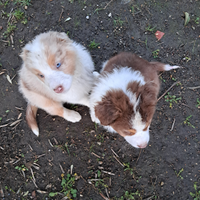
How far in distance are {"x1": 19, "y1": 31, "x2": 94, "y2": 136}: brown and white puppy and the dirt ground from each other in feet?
1.69

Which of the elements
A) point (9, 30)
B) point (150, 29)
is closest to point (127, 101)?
point (150, 29)

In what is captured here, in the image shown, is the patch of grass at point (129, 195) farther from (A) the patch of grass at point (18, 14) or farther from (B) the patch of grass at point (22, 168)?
(A) the patch of grass at point (18, 14)

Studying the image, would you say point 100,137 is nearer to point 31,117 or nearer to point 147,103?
point 31,117

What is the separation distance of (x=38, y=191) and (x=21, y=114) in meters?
1.50

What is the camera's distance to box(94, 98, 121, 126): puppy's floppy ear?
77.1 inches

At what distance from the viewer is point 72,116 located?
3133mm

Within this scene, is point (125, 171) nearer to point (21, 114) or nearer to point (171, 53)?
point (21, 114)

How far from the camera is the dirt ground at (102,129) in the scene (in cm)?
314

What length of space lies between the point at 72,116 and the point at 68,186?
1301 millimetres

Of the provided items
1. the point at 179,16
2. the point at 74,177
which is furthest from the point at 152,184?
the point at 179,16

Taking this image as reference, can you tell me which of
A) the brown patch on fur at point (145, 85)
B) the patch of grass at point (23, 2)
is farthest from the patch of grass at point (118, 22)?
the patch of grass at point (23, 2)

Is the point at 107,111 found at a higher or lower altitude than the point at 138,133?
higher

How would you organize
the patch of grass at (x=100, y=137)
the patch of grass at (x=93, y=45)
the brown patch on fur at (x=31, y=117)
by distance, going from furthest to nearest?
1. the patch of grass at (x=93, y=45)
2. the patch of grass at (x=100, y=137)
3. the brown patch on fur at (x=31, y=117)

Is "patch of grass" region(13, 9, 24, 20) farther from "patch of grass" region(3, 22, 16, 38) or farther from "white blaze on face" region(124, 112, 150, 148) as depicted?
"white blaze on face" region(124, 112, 150, 148)
